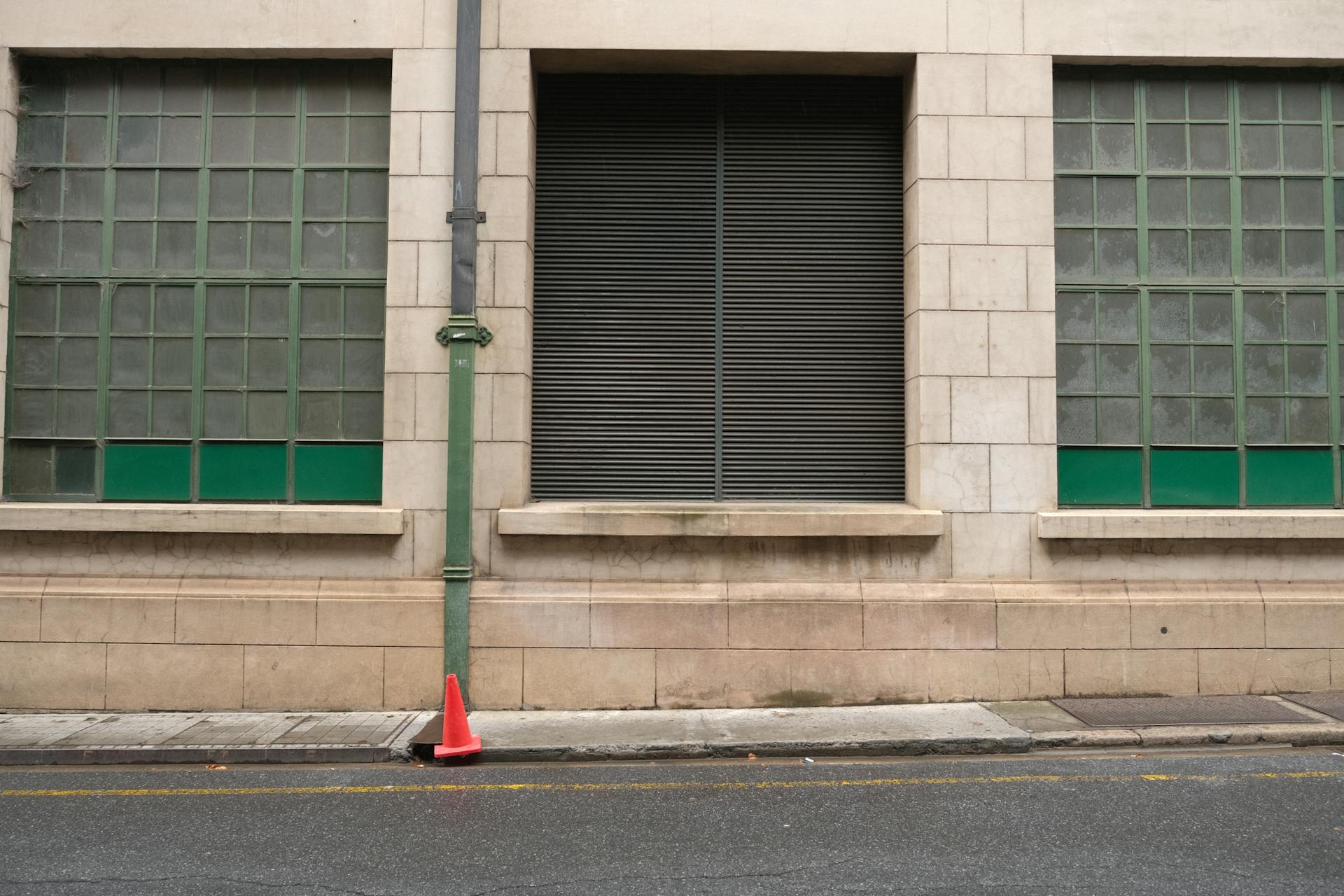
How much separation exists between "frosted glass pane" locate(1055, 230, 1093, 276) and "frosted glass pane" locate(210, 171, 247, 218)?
8144mm

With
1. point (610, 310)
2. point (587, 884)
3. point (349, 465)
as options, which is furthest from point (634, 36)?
point (587, 884)

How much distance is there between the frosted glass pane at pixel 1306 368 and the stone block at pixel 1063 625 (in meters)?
3.00

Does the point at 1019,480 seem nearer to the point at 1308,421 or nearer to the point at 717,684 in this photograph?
the point at 1308,421

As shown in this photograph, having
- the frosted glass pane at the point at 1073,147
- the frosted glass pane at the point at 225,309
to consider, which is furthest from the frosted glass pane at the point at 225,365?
the frosted glass pane at the point at 1073,147

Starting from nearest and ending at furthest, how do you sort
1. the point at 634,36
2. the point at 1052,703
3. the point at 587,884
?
the point at 587,884 → the point at 1052,703 → the point at 634,36

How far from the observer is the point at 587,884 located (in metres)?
4.91

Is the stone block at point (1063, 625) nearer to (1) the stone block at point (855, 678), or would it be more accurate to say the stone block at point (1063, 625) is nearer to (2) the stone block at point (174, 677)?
(1) the stone block at point (855, 678)

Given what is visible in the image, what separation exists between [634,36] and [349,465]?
502 cm

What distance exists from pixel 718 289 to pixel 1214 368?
503 centimetres

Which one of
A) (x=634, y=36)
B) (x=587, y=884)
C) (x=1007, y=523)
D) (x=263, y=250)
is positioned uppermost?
(x=634, y=36)

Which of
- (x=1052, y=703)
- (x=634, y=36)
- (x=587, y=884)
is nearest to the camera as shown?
(x=587, y=884)

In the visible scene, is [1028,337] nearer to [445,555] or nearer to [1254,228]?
[1254,228]

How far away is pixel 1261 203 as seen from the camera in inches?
381

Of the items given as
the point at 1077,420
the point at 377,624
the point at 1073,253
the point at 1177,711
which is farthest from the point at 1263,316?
the point at 377,624
